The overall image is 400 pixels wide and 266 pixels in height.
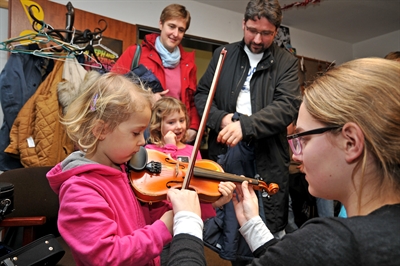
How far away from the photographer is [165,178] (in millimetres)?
1142

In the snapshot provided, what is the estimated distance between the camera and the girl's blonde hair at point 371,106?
1.97 ft

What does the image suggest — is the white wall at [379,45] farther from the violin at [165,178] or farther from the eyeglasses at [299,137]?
the eyeglasses at [299,137]

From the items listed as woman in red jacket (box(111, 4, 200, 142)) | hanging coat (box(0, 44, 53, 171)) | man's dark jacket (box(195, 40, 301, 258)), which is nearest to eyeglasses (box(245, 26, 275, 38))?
man's dark jacket (box(195, 40, 301, 258))

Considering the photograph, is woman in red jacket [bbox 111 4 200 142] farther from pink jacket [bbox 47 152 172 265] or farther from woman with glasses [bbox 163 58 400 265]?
woman with glasses [bbox 163 58 400 265]

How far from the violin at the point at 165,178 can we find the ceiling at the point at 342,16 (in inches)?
106

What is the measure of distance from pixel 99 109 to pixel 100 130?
65mm

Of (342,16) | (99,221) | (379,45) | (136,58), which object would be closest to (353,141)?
(99,221)

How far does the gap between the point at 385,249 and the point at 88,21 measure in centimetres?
258

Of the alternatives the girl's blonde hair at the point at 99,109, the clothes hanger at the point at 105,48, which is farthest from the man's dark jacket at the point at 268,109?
the clothes hanger at the point at 105,48

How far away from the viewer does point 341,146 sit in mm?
669

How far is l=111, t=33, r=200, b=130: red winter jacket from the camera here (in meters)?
2.00

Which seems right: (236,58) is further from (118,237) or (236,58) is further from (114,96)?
(118,237)

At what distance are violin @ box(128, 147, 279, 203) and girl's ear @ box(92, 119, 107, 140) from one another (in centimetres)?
17

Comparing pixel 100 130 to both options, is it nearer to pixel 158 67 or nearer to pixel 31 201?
pixel 31 201
